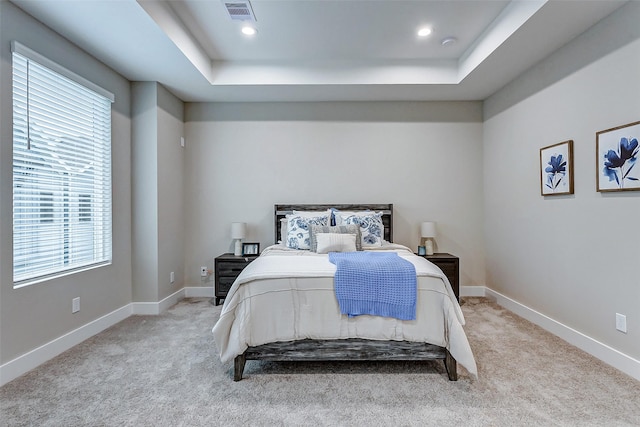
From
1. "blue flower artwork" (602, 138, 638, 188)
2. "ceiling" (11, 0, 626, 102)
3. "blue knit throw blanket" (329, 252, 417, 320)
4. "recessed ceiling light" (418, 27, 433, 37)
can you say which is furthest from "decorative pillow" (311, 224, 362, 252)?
"blue flower artwork" (602, 138, 638, 188)

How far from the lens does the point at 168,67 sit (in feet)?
10.7

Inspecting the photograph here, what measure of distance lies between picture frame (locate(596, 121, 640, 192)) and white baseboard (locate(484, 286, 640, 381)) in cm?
Result: 123

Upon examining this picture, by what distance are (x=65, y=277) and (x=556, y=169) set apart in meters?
4.51

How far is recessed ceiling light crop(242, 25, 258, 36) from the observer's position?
9.90ft

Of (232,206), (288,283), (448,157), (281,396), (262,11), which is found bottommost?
(281,396)

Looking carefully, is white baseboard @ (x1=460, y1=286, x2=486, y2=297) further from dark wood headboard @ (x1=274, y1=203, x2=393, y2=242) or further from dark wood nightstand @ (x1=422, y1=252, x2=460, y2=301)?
dark wood headboard @ (x1=274, y1=203, x2=393, y2=242)

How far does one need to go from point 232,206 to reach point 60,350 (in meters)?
2.36

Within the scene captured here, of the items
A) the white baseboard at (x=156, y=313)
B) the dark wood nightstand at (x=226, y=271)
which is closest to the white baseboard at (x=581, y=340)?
the white baseboard at (x=156, y=313)

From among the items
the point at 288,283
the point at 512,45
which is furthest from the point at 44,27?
the point at 512,45

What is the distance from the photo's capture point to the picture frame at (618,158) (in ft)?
7.40

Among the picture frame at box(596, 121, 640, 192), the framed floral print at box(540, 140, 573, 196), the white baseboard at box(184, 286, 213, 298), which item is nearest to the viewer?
the picture frame at box(596, 121, 640, 192)

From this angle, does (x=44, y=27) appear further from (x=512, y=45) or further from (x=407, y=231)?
(x=407, y=231)

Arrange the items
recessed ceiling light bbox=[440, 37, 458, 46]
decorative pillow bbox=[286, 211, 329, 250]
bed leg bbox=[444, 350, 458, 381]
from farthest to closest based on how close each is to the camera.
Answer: decorative pillow bbox=[286, 211, 329, 250] → recessed ceiling light bbox=[440, 37, 458, 46] → bed leg bbox=[444, 350, 458, 381]

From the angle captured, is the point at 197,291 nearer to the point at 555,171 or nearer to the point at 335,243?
the point at 335,243
